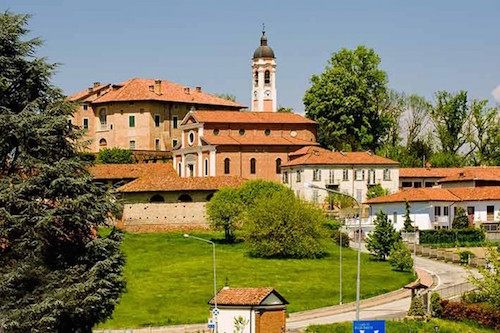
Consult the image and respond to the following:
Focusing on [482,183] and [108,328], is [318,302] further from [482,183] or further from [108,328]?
[482,183]

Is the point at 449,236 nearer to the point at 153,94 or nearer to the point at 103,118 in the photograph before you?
the point at 153,94

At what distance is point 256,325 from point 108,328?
8.30 meters

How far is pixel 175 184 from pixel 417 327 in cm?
4639

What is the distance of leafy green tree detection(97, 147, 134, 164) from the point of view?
114m

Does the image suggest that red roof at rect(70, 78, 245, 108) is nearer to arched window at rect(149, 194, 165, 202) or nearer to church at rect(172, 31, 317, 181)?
church at rect(172, 31, 317, 181)

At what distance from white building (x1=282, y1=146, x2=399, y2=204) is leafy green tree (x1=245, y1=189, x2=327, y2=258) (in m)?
19.2

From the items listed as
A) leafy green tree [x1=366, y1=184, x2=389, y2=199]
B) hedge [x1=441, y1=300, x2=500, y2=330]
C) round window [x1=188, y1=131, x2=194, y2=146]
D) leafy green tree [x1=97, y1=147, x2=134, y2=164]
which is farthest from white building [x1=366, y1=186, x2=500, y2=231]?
hedge [x1=441, y1=300, x2=500, y2=330]

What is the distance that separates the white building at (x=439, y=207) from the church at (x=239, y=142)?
19.6 metres

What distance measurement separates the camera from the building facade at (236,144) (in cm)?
11138

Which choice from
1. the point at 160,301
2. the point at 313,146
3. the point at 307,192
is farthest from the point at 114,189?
the point at 313,146

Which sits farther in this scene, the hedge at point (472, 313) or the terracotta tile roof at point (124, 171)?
the terracotta tile roof at point (124, 171)

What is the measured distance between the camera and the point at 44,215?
33.4 meters

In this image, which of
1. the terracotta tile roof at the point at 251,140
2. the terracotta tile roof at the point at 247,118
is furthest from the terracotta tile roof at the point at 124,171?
the terracotta tile roof at the point at 247,118

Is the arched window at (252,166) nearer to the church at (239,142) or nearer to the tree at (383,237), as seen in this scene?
the church at (239,142)
